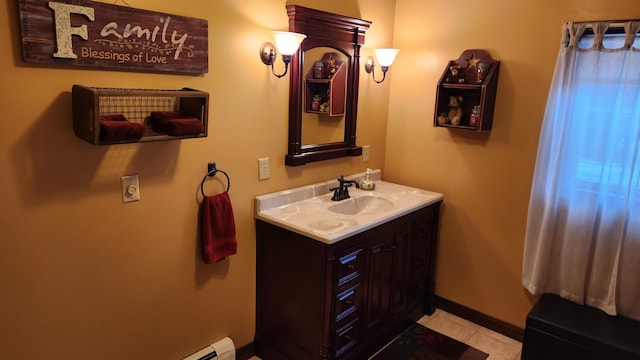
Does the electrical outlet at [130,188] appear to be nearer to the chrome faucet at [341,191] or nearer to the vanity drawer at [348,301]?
the vanity drawer at [348,301]

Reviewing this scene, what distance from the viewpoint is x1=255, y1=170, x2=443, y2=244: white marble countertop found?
2205 millimetres

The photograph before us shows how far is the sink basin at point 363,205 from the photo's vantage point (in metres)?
2.66

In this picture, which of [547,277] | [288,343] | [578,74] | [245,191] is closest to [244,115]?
[245,191]

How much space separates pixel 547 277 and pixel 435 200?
825mm

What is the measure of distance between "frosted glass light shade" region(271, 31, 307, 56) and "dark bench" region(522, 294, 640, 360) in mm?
1988

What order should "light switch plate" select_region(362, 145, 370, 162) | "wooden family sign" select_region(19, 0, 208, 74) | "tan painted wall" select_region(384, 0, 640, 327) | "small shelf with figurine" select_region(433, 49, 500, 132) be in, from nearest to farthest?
"wooden family sign" select_region(19, 0, 208, 74), "tan painted wall" select_region(384, 0, 640, 327), "small shelf with figurine" select_region(433, 49, 500, 132), "light switch plate" select_region(362, 145, 370, 162)

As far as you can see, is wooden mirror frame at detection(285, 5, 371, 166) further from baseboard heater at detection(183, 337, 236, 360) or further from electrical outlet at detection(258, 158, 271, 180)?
baseboard heater at detection(183, 337, 236, 360)

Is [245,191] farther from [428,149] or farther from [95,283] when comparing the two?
[428,149]

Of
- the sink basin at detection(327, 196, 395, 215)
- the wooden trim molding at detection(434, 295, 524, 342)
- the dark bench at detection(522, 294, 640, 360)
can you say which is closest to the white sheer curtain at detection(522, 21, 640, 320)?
the dark bench at detection(522, 294, 640, 360)

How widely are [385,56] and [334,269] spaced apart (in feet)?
5.09

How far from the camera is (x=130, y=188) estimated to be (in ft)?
Result: 6.11

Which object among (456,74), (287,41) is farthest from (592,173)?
(287,41)

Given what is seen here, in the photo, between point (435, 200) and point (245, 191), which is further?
point (435, 200)

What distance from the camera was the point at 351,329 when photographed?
7.77 ft
